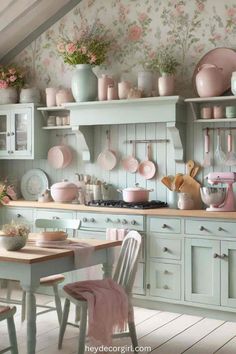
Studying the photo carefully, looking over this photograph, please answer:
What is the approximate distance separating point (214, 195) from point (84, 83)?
1671mm

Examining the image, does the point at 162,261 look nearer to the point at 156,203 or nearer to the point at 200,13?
the point at 156,203

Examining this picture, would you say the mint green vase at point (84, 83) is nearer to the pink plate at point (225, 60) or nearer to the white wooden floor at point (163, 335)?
the pink plate at point (225, 60)

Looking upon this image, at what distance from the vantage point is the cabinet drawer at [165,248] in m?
4.88

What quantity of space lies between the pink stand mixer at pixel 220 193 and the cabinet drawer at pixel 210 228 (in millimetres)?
210

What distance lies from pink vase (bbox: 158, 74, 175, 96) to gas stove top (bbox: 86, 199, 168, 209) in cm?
99

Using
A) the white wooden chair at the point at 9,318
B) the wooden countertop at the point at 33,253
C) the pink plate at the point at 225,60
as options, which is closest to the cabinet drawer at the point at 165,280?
the wooden countertop at the point at 33,253

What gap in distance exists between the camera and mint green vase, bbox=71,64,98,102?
5.50 meters

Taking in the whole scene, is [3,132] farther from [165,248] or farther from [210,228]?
[210,228]

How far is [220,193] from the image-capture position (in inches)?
192

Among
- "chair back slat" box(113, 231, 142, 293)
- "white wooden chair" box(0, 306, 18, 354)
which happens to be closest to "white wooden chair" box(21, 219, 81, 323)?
"chair back slat" box(113, 231, 142, 293)

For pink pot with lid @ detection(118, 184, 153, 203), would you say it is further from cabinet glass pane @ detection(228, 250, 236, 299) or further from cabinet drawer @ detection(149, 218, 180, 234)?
cabinet glass pane @ detection(228, 250, 236, 299)

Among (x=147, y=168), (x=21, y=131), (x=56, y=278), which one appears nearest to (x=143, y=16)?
(x=147, y=168)

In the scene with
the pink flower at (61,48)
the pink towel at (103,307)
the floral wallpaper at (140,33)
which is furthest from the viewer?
the pink flower at (61,48)

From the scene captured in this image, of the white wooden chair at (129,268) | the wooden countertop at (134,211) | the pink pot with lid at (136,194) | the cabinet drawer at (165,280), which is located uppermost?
the pink pot with lid at (136,194)
